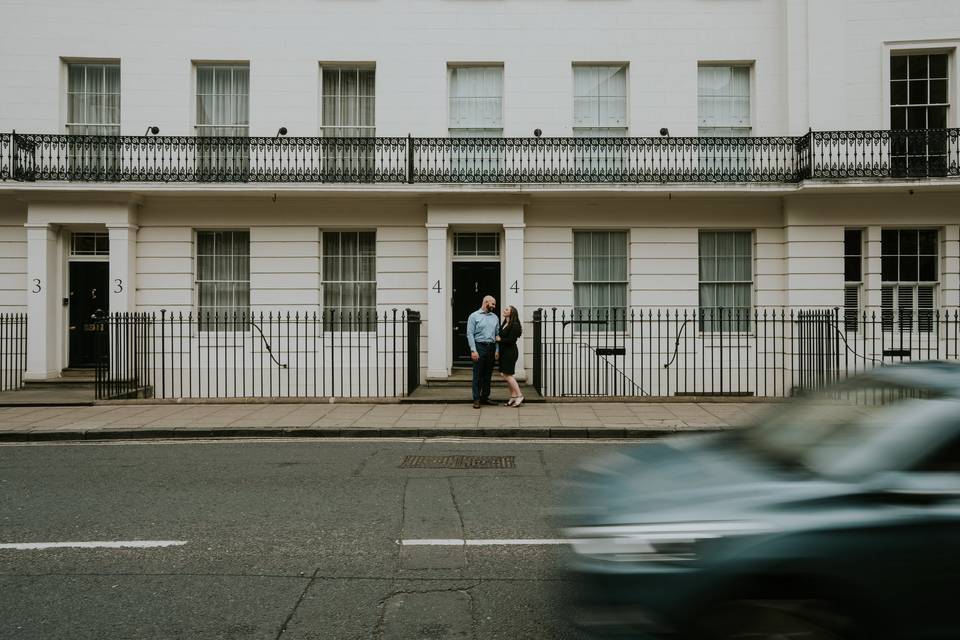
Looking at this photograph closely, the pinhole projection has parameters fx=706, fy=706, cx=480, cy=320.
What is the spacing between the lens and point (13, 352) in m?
16.6

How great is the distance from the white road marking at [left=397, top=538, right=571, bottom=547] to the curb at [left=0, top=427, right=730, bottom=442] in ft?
17.3

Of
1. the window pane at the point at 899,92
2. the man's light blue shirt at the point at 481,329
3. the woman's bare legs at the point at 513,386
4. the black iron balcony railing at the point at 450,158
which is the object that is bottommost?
the woman's bare legs at the point at 513,386

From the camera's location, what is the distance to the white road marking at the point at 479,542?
557cm

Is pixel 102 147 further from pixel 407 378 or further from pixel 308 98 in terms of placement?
pixel 407 378

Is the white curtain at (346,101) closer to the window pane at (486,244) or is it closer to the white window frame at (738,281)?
the window pane at (486,244)

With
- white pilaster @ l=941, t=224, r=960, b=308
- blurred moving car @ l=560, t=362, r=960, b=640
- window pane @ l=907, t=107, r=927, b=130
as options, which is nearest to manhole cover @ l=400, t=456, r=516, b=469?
blurred moving car @ l=560, t=362, r=960, b=640

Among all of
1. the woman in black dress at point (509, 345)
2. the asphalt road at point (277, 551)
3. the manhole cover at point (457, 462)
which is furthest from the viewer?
the woman in black dress at point (509, 345)

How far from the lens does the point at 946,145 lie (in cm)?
1609

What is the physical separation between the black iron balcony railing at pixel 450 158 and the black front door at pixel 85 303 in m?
2.30

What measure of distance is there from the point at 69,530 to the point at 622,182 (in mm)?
13240

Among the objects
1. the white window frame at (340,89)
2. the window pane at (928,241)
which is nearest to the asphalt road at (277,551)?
the white window frame at (340,89)

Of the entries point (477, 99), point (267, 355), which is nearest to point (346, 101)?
point (477, 99)

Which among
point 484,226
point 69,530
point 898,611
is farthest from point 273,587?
point 484,226

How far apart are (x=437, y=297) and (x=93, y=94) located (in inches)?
388
